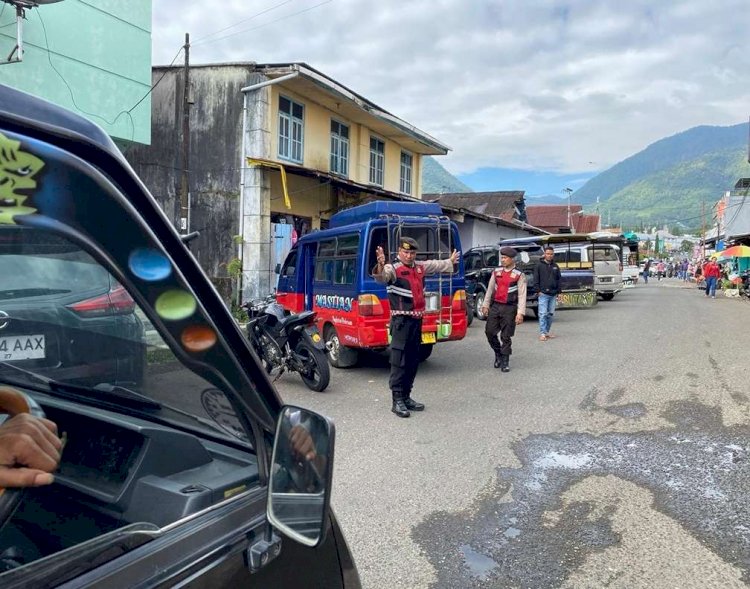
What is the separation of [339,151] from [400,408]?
1249 centimetres

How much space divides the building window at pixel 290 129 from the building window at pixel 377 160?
4.21 meters

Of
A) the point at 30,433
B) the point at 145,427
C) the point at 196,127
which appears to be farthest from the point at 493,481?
the point at 196,127

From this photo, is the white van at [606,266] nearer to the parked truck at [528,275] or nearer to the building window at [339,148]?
the parked truck at [528,275]

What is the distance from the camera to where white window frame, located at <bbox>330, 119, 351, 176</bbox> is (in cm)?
1712

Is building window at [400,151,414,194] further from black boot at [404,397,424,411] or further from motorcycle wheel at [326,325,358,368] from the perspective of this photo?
black boot at [404,397,424,411]

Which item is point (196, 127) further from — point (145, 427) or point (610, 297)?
point (610, 297)

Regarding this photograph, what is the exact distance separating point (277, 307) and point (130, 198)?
664cm

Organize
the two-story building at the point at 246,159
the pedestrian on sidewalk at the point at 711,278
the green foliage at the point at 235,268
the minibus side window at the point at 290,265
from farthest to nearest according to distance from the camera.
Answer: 1. the pedestrian on sidewalk at the point at 711,278
2. the two-story building at the point at 246,159
3. the green foliage at the point at 235,268
4. the minibus side window at the point at 290,265

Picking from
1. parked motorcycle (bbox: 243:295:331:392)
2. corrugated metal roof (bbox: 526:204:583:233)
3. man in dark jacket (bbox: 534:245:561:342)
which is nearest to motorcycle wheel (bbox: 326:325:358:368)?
parked motorcycle (bbox: 243:295:331:392)

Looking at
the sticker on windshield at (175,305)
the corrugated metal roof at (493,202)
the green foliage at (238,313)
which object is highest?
the corrugated metal roof at (493,202)

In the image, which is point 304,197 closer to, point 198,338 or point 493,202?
point 198,338

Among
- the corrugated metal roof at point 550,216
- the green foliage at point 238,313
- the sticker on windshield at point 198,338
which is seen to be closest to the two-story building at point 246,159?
the green foliage at point 238,313

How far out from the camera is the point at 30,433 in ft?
4.10

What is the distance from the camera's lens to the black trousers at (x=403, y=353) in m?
6.29
